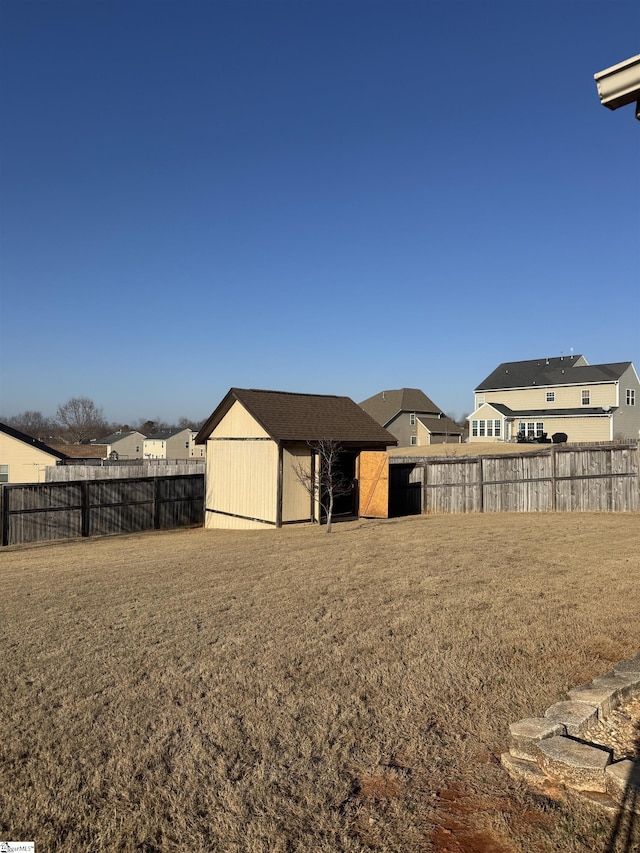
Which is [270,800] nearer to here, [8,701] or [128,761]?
[128,761]

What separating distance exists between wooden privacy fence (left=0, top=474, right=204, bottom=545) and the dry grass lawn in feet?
30.5

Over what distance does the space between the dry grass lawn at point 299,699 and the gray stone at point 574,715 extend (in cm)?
30

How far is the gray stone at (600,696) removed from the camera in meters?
4.41

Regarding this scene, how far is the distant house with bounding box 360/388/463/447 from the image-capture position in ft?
187

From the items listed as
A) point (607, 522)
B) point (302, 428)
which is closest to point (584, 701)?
point (607, 522)

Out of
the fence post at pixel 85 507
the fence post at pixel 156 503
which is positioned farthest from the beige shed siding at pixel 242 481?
the fence post at pixel 85 507

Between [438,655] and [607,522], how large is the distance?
35.8 ft

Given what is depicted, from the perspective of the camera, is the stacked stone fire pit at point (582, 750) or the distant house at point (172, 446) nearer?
the stacked stone fire pit at point (582, 750)

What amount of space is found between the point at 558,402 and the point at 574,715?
44.8 metres

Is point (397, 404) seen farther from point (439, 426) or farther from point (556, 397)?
point (556, 397)

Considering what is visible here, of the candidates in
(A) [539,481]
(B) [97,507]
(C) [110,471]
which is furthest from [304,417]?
(C) [110,471]

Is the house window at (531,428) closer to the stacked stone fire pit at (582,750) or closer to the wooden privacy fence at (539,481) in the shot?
the wooden privacy fence at (539,481)

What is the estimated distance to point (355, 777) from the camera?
12.6 feet

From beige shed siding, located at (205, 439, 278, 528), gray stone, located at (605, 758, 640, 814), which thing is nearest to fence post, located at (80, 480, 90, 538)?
beige shed siding, located at (205, 439, 278, 528)
